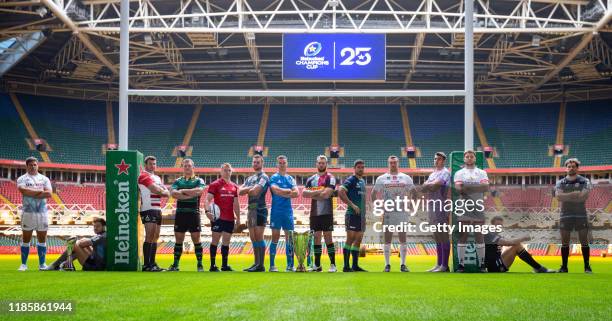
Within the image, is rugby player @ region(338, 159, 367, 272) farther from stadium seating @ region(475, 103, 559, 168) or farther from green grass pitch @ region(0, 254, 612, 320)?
stadium seating @ region(475, 103, 559, 168)

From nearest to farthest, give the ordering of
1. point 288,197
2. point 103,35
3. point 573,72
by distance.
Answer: point 288,197 < point 103,35 < point 573,72

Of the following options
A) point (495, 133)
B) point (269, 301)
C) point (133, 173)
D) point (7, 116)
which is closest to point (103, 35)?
point (7, 116)

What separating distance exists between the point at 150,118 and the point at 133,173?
3089cm

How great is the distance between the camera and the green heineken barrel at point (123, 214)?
37.6ft

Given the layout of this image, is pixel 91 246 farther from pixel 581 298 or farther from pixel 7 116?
pixel 7 116

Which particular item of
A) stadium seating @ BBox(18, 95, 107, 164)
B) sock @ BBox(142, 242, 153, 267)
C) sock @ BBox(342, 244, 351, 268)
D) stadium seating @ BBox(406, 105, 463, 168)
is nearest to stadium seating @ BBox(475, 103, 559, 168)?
stadium seating @ BBox(406, 105, 463, 168)

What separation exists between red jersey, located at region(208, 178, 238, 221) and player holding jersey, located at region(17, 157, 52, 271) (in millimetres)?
2842

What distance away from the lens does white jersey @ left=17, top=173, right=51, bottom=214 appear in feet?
39.6

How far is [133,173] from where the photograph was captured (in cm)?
1162

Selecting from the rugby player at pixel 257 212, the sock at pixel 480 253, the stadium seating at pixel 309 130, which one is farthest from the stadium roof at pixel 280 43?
the sock at pixel 480 253

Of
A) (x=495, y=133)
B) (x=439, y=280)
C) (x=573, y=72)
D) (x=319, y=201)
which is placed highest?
(x=573, y=72)

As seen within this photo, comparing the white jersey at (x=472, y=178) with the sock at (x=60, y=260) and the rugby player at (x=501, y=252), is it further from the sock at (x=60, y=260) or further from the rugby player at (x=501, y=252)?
the sock at (x=60, y=260)

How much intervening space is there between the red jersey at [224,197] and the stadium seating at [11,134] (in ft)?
91.5

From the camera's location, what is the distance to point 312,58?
13906 millimetres
